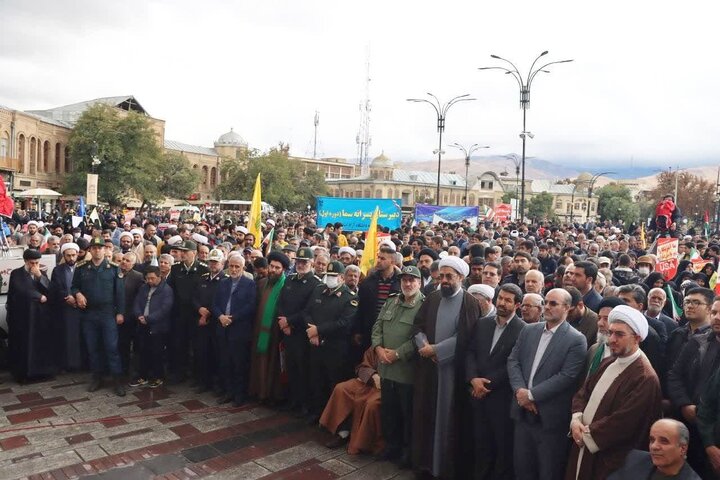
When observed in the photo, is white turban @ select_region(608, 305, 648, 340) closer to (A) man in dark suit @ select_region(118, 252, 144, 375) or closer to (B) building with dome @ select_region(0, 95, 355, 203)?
(A) man in dark suit @ select_region(118, 252, 144, 375)

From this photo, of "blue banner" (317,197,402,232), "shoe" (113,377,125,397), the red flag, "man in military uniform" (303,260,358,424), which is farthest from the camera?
"blue banner" (317,197,402,232)

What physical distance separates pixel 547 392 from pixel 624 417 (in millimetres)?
635

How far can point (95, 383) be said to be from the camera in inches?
300

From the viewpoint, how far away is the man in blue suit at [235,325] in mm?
7215

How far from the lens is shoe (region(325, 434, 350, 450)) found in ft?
19.7

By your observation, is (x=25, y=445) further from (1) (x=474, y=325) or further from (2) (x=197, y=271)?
(1) (x=474, y=325)

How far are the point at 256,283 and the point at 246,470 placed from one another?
2597 mm

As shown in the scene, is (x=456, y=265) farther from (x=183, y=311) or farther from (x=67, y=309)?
(x=67, y=309)

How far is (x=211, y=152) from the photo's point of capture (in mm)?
90188

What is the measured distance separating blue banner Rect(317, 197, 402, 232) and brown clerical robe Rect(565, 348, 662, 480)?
12.6m

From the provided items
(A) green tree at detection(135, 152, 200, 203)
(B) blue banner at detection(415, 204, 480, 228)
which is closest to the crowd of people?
(B) blue banner at detection(415, 204, 480, 228)

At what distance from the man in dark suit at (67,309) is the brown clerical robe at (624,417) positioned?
22.1 feet

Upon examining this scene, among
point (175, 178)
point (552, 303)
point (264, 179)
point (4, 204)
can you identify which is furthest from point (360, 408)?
point (175, 178)

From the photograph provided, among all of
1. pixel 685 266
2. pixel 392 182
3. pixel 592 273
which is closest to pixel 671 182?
pixel 392 182
